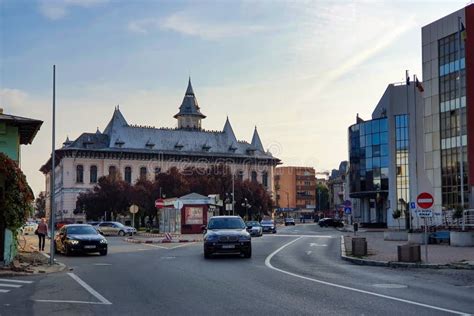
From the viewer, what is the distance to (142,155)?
5443 inches

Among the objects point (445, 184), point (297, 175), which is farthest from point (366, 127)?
point (297, 175)

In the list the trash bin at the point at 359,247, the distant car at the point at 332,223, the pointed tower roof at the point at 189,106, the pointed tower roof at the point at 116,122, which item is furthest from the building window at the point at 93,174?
the trash bin at the point at 359,247

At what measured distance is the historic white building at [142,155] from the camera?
132 meters

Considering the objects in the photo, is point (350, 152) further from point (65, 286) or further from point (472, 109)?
point (65, 286)

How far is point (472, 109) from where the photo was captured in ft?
156

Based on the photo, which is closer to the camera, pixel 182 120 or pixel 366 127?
pixel 366 127

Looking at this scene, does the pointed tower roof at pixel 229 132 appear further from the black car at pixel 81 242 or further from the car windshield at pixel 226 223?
the car windshield at pixel 226 223

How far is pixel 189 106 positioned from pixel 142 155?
27.0 m

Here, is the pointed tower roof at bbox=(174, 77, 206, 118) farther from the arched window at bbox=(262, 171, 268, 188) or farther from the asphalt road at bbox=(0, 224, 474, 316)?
the asphalt road at bbox=(0, 224, 474, 316)

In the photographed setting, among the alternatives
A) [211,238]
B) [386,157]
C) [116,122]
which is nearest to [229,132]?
[116,122]

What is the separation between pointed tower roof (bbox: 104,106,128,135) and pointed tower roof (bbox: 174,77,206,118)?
19.4m

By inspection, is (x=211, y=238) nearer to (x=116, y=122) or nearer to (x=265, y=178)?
(x=116, y=122)

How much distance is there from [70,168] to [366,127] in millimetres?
68454

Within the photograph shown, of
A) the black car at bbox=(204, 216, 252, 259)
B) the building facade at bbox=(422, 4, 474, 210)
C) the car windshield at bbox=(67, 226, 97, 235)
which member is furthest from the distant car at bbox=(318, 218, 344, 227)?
the black car at bbox=(204, 216, 252, 259)
